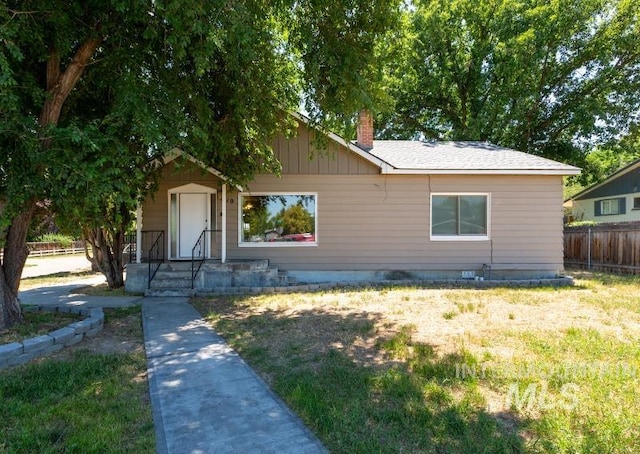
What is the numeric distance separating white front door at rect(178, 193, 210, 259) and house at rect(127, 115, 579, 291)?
0.09 ft

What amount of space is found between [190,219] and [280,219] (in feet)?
8.05

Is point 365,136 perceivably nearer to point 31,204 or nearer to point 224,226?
point 224,226

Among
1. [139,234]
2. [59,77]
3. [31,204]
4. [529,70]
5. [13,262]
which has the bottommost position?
A: [13,262]

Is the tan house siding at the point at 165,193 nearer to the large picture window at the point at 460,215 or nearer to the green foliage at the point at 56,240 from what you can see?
the large picture window at the point at 460,215

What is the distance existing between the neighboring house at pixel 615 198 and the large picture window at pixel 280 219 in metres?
17.7

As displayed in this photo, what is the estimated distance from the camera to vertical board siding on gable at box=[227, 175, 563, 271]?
10.7 meters

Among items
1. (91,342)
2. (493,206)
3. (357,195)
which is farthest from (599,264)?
(91,342)

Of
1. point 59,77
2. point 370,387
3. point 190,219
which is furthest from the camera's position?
point 190,219

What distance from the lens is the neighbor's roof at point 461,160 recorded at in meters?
10.4

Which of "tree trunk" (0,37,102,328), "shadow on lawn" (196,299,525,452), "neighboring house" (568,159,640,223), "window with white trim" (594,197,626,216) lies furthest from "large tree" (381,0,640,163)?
"shadow on lawn" (196,299,525,452)

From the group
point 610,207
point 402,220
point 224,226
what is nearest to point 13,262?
point 224,226

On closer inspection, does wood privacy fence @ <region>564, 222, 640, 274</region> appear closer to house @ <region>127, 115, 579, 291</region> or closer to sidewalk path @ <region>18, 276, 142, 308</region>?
house @ <region>127, 115, 579, 291</region>

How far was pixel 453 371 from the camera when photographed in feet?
13.0

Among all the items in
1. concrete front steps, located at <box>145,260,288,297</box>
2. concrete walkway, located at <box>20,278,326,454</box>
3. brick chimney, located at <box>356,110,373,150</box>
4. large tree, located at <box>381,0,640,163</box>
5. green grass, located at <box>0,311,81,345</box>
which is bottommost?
concrete walkway, located at <box>20,278,326,454</box>
